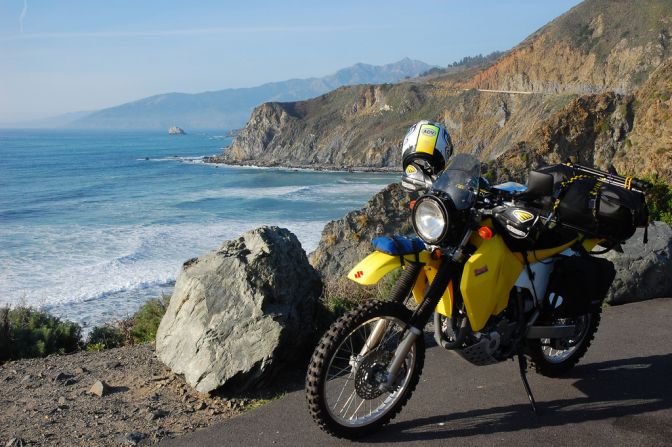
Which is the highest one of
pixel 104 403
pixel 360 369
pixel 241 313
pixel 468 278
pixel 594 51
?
pixel 594 51

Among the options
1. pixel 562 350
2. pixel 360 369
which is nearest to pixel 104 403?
pixel 360 369

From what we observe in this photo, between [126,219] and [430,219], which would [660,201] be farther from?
[126,219]

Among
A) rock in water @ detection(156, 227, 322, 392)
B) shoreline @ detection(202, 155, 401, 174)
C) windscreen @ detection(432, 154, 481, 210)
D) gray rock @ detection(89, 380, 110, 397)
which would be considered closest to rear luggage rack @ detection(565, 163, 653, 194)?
windscreen @ detection(432, 154, 481, 210)

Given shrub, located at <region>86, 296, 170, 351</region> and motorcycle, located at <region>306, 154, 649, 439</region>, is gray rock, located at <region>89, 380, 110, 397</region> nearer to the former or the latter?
shrub, located at <region>86, 296, 170, 351</region>

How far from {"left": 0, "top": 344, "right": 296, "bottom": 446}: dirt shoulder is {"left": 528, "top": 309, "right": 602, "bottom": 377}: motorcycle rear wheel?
2.15m

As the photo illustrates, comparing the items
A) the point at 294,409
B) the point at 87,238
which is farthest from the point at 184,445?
the point at 87,238

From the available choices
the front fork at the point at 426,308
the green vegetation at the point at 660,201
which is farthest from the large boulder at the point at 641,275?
the front fork at the point at 426,308


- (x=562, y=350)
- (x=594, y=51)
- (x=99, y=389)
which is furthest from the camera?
(x=594, y=51)

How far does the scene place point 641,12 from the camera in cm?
8525

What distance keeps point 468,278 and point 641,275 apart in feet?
14.6

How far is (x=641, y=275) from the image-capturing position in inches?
300

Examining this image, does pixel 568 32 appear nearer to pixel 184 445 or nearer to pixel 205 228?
pixel 205 228

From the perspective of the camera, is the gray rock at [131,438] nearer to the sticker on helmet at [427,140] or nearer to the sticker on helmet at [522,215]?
the sticker on helmet at [427,140]

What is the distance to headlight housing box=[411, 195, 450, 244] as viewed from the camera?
3.93 m
